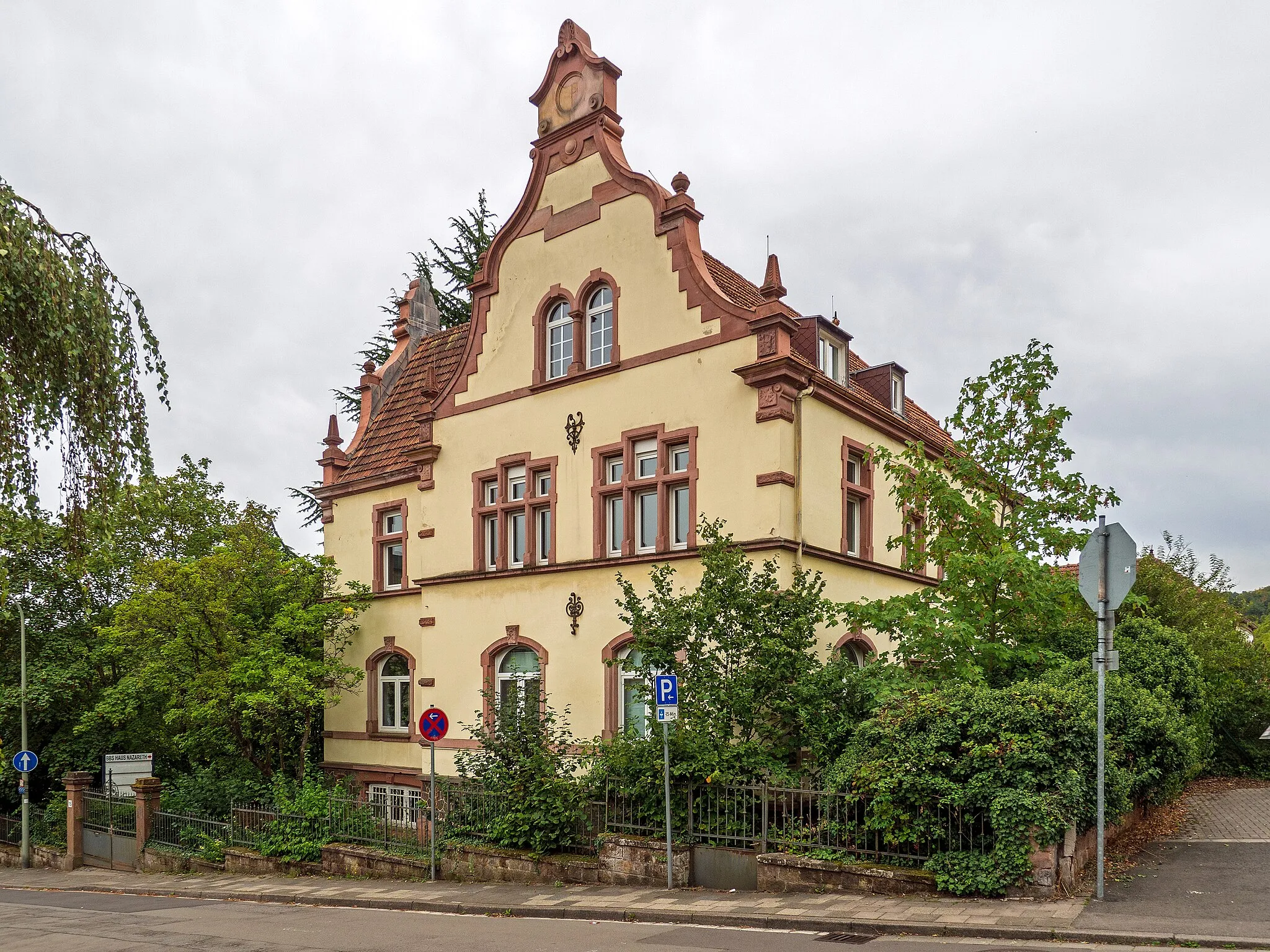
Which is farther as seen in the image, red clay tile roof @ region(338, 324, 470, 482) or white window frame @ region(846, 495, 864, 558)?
red clay tile roof @ region(338, 324, 470, 482)

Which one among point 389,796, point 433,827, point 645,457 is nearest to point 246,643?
point 389,796

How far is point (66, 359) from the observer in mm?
7414

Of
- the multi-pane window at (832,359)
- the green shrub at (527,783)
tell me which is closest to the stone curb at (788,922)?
the green shrub at (527,783)

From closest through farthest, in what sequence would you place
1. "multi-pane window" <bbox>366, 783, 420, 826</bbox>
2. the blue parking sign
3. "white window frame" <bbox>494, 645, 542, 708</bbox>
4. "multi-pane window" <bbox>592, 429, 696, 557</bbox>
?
the blue parking sign → "multi-pane window" <bbox>592, 429, 696, 557</bbox> → "multi-pane window" <bbox>366, 783, 420, 826</bbox> → "white window frame" <bbox>494, 645, 542, 708</bbox>

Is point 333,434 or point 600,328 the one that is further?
point 333,434

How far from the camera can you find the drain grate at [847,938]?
36.7 feet

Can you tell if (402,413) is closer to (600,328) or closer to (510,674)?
(600,328)

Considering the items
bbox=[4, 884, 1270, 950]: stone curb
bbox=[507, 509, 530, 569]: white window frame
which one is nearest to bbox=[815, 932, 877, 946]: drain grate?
bbox=[4, 884, 1270, 950]: stone curb

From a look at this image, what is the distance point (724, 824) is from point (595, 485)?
753cm

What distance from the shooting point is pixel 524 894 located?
51.7ft

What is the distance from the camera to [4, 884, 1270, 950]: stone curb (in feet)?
33.8

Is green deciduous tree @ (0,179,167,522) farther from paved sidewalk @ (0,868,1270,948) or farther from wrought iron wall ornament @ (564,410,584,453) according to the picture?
wrought iron wall ornament @ (564,410,584,453)

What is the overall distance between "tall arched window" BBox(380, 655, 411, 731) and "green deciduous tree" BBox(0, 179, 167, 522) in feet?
59.8

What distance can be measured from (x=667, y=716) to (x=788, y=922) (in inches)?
138
